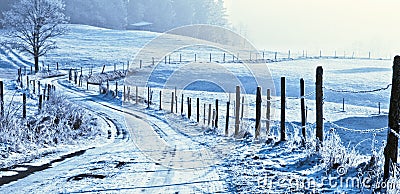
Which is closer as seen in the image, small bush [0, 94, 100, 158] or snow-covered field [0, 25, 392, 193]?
snow-covered field [0, 25, 392, 193]

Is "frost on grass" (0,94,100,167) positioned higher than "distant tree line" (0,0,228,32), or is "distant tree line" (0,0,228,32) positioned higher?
"distant tree line" (0,0,228,32)

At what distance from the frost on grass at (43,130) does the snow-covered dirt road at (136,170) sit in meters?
1.21

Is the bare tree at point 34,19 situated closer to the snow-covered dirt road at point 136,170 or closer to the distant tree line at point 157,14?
the snow-covered dirt road at point 136,170

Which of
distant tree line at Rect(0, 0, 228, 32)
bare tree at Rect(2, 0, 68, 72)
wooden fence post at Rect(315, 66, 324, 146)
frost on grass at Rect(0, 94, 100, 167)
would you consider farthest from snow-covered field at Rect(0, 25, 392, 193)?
distant tree line at Rect(0, 0, 228, 32)

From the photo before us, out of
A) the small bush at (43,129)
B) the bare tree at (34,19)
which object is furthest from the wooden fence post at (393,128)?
the bare tree at (34,19)

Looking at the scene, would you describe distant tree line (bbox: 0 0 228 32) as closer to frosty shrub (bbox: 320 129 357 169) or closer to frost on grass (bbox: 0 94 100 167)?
frost on grass (bbox: 0 94 100 167)

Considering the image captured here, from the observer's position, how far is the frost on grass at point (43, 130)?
10.6 meters

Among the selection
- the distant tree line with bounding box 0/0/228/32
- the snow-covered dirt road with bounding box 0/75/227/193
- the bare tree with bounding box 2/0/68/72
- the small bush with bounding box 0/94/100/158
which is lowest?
the snow-covered dirt road with bounding box 0/75/227/193

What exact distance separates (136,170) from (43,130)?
5.06 metres

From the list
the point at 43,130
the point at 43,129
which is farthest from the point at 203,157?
the point at 43,130

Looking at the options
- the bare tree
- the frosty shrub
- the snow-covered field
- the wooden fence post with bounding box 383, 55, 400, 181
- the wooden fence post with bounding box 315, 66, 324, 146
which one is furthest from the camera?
the bare tree

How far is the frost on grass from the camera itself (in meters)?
10.6

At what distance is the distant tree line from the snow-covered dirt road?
86851 millimetres

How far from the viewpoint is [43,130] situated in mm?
12523
